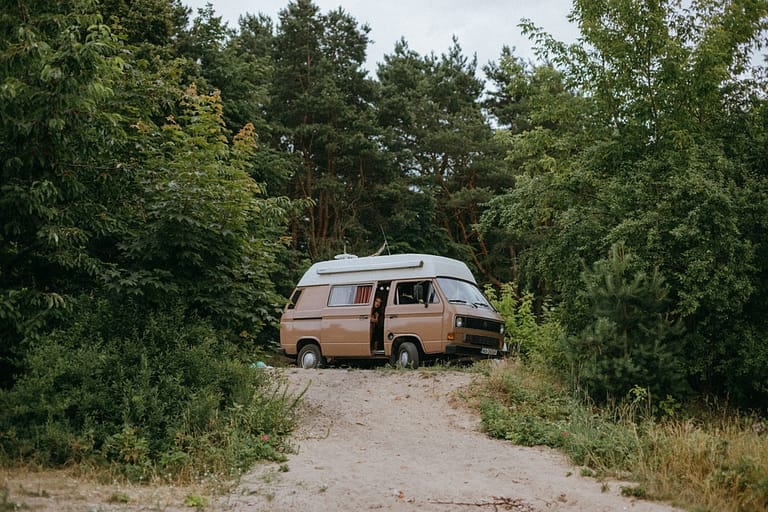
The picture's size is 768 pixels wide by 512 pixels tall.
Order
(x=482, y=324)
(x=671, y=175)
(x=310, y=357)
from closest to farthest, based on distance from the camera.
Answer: (x=671, y=175) < (x=482, y=324) < (x=310, y=357)

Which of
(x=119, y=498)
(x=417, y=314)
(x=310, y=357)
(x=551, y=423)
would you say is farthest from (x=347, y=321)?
(x=119, y=498)

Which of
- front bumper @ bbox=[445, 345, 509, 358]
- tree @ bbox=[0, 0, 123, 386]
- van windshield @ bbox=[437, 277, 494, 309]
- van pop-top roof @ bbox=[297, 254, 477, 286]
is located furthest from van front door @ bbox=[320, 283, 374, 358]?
tree @ bbox=[0, 0, 123, 386]

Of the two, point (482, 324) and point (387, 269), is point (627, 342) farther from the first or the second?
point (387, 269)

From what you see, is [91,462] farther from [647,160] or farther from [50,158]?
[647,160]

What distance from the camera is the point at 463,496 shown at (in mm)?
7344

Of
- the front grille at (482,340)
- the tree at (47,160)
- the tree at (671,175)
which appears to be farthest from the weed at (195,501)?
the front grille at (482,340)

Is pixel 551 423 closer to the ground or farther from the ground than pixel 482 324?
closer to the ground

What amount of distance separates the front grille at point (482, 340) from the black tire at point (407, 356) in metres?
1.12

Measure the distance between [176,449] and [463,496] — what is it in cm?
325

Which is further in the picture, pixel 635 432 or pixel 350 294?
pixel 350 294

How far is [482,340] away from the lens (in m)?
15.5

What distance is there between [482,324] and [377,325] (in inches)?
94.4

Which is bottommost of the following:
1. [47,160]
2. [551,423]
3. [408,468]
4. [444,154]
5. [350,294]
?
[408,468]

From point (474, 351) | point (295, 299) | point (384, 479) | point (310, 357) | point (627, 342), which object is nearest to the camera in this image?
point (384, 479)
